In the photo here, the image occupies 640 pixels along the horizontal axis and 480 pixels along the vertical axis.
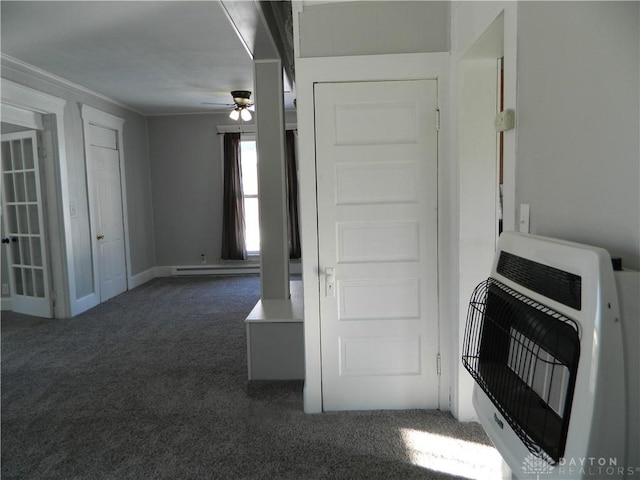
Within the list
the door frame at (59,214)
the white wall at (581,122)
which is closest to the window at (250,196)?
the door frame at (59,214)

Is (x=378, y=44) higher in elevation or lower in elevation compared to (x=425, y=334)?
higher

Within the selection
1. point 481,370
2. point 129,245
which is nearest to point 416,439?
point 481,370

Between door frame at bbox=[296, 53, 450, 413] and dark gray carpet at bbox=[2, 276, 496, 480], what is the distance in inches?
12.2

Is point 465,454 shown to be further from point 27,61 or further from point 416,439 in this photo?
point 27,61

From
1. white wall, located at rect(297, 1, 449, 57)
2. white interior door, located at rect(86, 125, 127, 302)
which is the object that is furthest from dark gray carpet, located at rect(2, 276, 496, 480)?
white wall, located at rect(297, 1, 449, 57)

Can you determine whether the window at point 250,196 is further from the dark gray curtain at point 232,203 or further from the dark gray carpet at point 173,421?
the dark gray carpet at point 173,421

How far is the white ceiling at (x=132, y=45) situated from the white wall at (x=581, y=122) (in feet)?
7.81

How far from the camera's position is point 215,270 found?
7.33 metres

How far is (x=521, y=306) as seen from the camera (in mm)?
1147

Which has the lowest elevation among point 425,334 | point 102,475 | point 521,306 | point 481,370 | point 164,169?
point 102,475

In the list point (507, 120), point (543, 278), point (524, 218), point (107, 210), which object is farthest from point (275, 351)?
point (107, 210)

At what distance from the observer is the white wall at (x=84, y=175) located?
15.6 feet

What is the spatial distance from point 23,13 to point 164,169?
415cm

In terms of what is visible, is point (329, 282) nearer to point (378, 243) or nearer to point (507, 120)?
point (378, 243)
